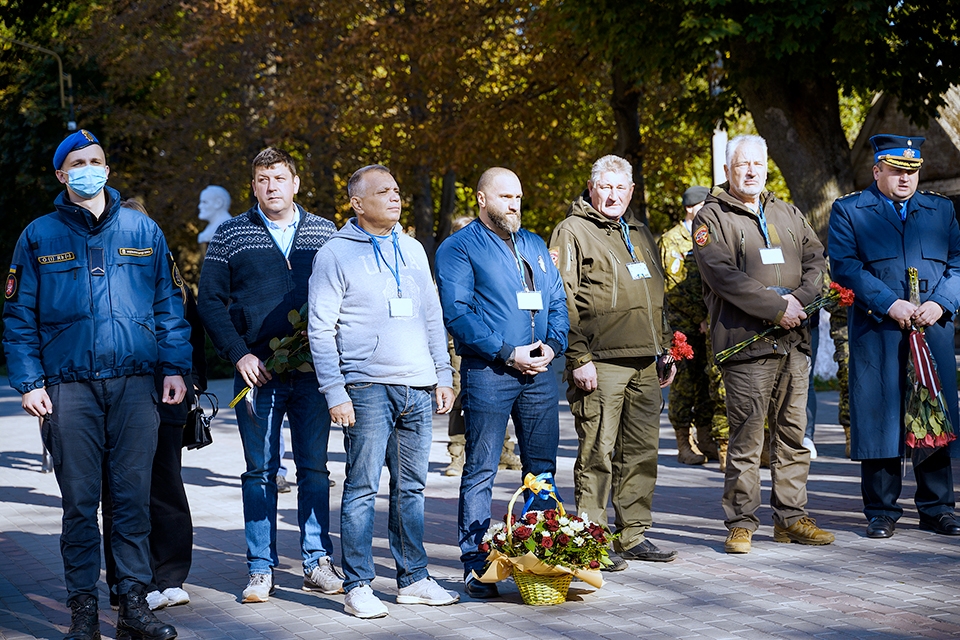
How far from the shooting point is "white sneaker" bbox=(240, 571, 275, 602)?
19.3 ft

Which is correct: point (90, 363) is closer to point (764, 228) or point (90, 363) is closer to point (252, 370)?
point (252, 370)

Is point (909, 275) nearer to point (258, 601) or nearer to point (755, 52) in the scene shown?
point (258, 601)

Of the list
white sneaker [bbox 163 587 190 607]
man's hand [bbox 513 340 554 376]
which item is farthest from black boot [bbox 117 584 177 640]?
man's hand [bbox 513 340 554 376]

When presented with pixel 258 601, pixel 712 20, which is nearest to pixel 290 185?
pixel 258 601

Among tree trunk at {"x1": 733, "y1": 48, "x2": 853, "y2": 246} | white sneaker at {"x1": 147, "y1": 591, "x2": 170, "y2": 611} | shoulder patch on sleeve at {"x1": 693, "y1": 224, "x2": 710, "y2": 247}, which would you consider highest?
tree trunk at {"x1": 733, "y1": 48, "x2": 853, "y2": 246}

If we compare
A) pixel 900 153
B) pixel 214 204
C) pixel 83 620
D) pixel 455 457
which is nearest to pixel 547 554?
pixel 83 620

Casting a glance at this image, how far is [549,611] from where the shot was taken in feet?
18.4

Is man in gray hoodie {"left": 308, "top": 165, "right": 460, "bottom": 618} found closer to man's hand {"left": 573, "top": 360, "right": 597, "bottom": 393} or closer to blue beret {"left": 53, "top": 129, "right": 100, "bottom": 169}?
man's hand {"left": 573, "top": 360, "right": 597, "bottom": 393}

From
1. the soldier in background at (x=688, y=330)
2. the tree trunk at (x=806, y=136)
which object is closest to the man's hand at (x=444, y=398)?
the soldier in background at (x=688, y=330)

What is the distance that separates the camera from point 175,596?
5.89 meters

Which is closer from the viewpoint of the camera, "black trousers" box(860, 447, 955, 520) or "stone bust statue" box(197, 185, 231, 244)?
"black trousers" box(860, 447, 955, 520)

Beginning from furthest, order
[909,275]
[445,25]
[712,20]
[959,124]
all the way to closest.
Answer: [445,25], [959,124], [712,20], [909,275]

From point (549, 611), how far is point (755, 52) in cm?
1165

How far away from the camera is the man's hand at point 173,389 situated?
17.7 ft
